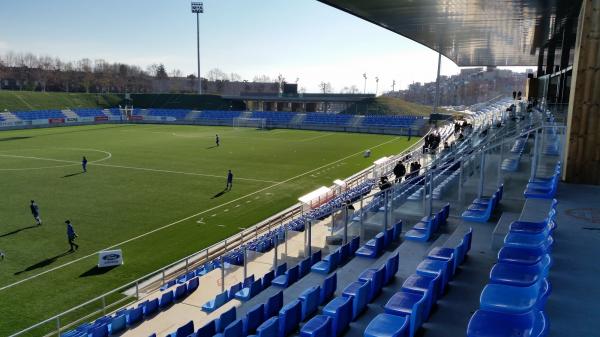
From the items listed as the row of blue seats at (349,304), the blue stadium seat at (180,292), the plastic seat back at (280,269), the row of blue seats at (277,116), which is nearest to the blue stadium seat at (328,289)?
the row of blue seats at (349,304)

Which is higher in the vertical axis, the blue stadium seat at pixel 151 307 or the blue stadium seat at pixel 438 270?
the blue stadium seat at pixel 438 270

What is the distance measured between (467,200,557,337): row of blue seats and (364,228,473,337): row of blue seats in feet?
3.64

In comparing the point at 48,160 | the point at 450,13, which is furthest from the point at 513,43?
the point at 48,160

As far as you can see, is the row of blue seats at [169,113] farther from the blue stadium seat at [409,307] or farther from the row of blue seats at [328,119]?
the blue stadium seat at [409,307]

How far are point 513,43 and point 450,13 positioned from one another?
39.2ft

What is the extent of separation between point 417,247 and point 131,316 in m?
6.81

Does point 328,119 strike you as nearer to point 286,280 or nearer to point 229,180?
point 229,180

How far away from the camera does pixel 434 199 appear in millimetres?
13141

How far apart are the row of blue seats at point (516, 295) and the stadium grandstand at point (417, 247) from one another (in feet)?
0.07

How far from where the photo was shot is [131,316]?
417 inches

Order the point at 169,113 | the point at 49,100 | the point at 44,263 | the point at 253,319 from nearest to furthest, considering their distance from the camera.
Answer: the point at 253,319 < the point at 44,263 < the point at 169,113 < the point at 49,100

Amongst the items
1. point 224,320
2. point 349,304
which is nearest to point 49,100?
point 224,320

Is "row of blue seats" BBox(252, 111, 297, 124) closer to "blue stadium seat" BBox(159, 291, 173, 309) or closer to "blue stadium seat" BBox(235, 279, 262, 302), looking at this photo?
"blue stadium seat" BBox(159, 291, 173, 309)

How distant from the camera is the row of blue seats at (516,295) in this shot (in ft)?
13.7
